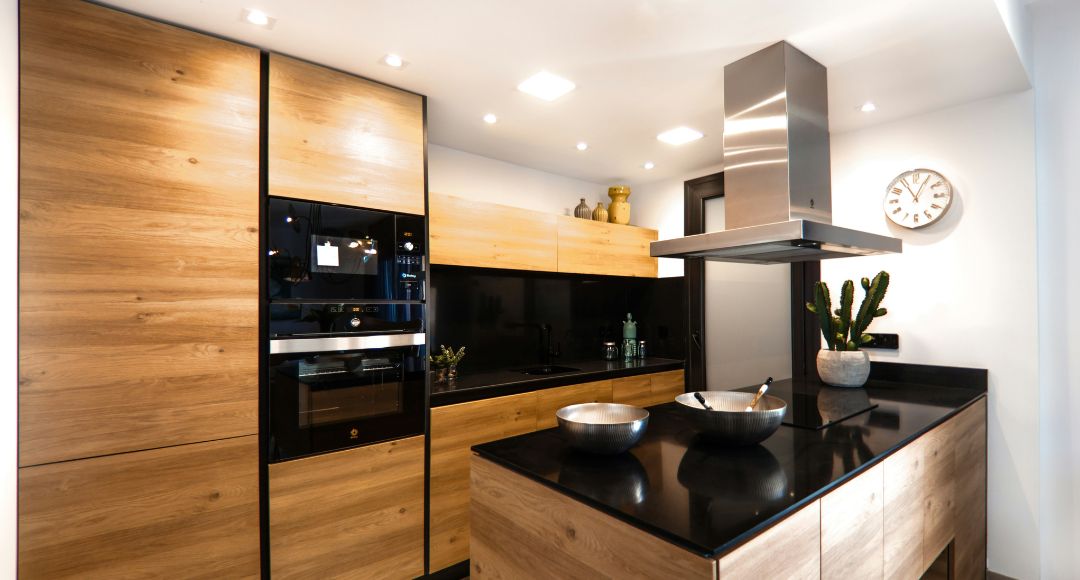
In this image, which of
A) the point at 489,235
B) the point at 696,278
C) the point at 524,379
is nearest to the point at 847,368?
the point at 696,278

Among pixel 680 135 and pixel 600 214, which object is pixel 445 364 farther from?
pixel 680 135

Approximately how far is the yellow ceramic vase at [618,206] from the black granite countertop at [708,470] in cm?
209

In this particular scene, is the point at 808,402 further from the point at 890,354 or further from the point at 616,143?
the point at 616,143

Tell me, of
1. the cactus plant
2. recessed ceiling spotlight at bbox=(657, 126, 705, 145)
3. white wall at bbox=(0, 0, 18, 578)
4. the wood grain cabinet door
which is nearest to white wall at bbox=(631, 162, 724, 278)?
recessed ceiling spotlight at bbox=(657, 126, 705, 145)

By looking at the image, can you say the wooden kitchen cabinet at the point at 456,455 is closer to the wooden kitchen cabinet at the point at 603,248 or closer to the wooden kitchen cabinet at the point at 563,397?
the wooden kitchen cabinet at the point at 563,397

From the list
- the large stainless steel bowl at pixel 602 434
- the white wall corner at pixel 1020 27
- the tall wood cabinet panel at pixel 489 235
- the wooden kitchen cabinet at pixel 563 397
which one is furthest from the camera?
the wooden kitchen cabinet at pixel 563 397

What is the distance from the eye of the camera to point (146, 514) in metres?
1.72

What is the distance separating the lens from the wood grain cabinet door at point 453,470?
2449mm

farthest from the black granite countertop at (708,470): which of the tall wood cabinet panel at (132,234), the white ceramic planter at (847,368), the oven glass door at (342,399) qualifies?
the tall wood cabinet panel at (132,234)

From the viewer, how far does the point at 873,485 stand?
1.45 metres

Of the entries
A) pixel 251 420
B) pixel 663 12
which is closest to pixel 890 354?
pixel 663 12

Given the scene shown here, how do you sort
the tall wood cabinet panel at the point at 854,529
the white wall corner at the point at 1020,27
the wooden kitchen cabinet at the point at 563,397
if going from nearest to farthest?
1. the tall wood cabinet panel at the point at 854,529
2. the white wall corner at the point at 1020,27
3. the wooden kitchen cabinet at the point at 563,397

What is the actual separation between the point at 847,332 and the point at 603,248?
1.64 m

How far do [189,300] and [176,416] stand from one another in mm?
420
